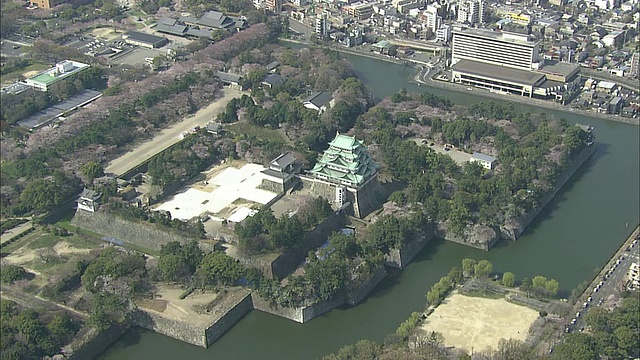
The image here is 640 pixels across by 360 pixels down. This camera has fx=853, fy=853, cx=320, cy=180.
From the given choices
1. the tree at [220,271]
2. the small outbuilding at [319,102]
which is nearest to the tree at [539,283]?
the tree at [220,271]

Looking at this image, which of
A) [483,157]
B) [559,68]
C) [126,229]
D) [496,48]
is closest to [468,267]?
[483,157]

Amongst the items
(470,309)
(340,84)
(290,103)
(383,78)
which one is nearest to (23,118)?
(290,103)

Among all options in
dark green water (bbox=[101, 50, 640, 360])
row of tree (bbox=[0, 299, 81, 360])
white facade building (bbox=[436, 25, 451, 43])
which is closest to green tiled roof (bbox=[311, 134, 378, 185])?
dark green water (bbox=[101, 50, 640, 360])

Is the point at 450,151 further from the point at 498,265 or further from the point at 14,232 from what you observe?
the point at 14,232

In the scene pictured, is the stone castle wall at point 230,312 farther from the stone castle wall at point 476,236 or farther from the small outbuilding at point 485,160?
the small outbuilding at point 485,160

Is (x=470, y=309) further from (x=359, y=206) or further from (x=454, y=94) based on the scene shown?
(x=454, y=94)

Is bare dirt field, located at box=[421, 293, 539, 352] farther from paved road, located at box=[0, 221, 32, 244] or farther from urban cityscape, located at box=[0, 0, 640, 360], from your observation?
paved road, located at box=[0, 221, 32, 244]
